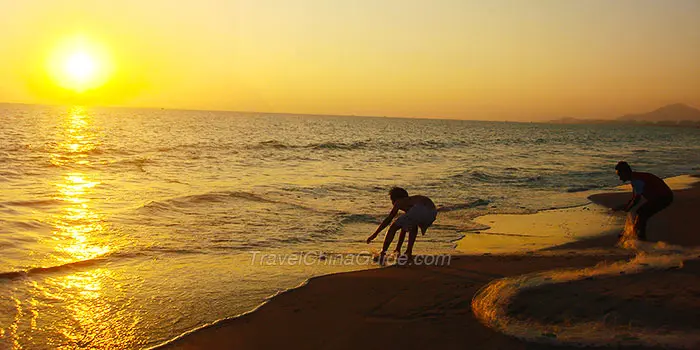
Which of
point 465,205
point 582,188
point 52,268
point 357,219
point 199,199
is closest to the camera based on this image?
point 52,268

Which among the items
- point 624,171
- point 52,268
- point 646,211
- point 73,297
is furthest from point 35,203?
point 646,211

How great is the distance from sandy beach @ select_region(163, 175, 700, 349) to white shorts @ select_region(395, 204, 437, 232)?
3.49 ft

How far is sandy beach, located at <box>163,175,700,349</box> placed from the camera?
4.78 meters

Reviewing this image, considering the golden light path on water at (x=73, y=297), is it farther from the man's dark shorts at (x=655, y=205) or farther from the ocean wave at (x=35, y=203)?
the man's dark shorts at (x=655, y=205)

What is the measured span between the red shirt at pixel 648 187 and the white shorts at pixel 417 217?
321 cm

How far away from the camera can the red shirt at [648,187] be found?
8.44m

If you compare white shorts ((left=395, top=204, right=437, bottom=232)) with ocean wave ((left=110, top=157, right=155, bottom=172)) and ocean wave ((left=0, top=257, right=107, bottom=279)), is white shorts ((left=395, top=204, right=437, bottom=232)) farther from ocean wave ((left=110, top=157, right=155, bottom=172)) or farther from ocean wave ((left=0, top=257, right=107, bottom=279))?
ocean wave ((left=110, top=157, right=155, bottom=172))

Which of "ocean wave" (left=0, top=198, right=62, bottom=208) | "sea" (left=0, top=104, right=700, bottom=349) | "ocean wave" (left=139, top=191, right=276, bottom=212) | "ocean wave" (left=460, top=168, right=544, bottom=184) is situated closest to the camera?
"sea" (left=0, top=104, right=700, bottom=349)

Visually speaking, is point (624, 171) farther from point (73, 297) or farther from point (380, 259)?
point (73, 297)

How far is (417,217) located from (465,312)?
8.57 feet

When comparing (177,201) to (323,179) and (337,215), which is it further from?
(323,179)

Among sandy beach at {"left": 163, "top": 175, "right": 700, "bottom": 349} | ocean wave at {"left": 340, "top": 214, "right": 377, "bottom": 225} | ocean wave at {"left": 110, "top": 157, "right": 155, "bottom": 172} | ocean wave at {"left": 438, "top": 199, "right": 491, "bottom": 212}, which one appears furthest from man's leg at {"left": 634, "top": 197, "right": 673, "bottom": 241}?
ocean wave at {"left": 110, "top": 157, "right": 155, "bottom": 172}

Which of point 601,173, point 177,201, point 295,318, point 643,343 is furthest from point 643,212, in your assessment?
point 601,173

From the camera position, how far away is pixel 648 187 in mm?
8562
